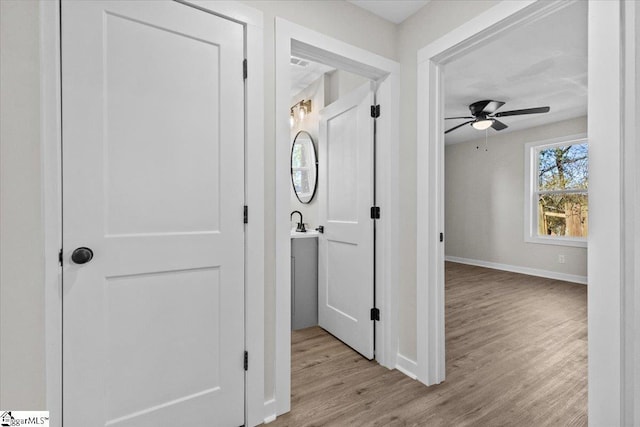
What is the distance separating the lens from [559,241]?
5.02m

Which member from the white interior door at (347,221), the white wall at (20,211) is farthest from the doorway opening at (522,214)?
the white wall at (20,211)

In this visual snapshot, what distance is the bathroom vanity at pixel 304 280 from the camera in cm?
279

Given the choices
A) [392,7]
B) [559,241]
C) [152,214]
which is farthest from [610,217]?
[559,241]

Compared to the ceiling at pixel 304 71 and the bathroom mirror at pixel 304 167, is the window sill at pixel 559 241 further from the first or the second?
the ceiling at pixel 304 71

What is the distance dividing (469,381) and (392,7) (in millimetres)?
2444

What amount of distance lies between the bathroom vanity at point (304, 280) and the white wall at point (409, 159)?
96cm

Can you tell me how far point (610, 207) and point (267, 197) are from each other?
144 cm

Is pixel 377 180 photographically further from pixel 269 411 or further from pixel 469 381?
pixel 269 411

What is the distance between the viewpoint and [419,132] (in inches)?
76.7

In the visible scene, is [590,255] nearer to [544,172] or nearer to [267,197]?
[267,197]

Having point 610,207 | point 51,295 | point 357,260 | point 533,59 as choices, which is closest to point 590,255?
point 610,207

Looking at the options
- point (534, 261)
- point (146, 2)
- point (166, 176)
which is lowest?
point (534, 261)

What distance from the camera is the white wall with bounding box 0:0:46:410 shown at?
382mm

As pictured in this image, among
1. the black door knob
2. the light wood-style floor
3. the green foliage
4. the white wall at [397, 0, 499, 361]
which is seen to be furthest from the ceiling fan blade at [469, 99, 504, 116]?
the black door knob
